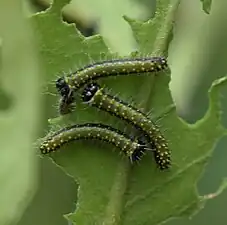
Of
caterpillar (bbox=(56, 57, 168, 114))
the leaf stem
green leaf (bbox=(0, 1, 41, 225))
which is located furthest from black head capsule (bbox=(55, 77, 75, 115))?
green leaf (bbox=(0, 1, 41, 225))

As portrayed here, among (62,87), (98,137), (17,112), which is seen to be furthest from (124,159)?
(17,112)

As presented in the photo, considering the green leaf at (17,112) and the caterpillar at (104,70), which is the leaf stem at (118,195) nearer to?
the caterpillar at (104,70)

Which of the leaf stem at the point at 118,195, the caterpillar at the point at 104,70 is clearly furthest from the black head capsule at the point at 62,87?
the leaf stem at the point at 118,195

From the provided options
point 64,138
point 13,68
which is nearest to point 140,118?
point 64,138

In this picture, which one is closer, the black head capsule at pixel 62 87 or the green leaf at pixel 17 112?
the black head capsule at pixel 62 87

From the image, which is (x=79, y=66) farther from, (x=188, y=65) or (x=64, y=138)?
(x=188, y=65)
